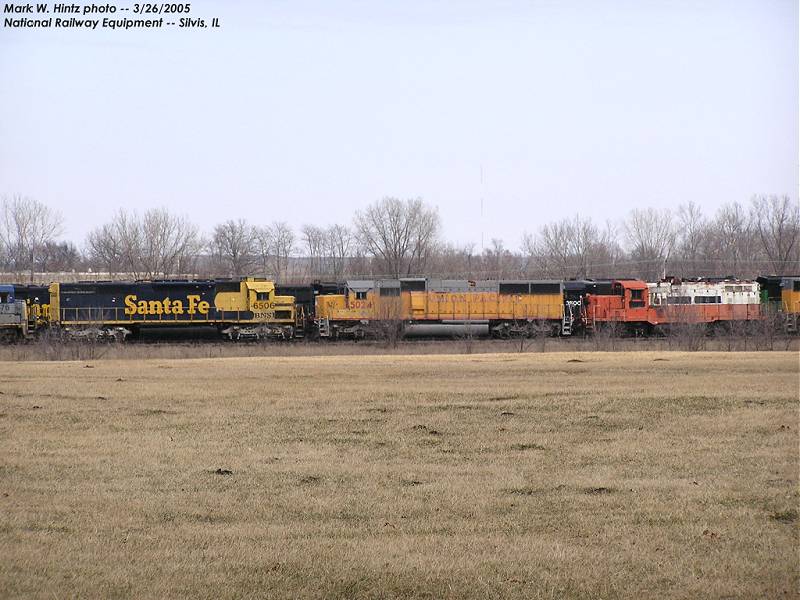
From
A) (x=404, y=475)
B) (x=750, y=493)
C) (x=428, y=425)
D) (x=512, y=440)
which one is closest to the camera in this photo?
(x=750, y=493)

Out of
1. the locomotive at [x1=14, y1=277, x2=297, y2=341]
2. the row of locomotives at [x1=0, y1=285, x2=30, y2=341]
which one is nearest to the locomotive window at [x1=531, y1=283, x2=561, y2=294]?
the locomotive at [x1=14, y1=277, x2=297, y2=341]

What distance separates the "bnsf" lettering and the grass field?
19585mm

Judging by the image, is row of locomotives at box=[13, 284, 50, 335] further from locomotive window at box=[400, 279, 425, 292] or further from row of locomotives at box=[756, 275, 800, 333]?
row of locomotives at box=[756, 275, 800, 333]

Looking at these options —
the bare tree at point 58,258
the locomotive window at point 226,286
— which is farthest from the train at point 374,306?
the bare tree at point 58,258

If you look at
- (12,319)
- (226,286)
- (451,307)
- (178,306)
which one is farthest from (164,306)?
(451,307)

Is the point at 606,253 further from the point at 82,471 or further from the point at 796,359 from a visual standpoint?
the point at 82,471

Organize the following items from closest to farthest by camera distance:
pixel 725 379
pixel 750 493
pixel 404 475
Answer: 1. pixel 750 493
2. pixel 404 475
3. pixel 725 379

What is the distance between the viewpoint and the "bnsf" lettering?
3700cm

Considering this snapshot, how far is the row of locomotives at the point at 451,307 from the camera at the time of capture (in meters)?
37.8

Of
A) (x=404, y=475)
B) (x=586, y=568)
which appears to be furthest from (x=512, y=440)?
(x=586, y=568)

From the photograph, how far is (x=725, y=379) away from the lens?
17375 mm

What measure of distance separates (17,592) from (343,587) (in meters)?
2.60

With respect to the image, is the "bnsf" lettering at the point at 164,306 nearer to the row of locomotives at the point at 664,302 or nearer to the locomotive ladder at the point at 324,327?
the locomotive ladder at the point at 324,327

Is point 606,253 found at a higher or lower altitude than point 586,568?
higher
